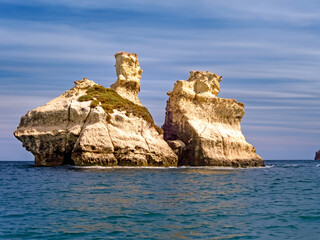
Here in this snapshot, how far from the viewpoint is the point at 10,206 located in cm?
1956

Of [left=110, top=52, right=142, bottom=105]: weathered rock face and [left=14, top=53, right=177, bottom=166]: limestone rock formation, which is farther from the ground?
[left=110, top=52, right=142, bottom=105]: weathered rock face

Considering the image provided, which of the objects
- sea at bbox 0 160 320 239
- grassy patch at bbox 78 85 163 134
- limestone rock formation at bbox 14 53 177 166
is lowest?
sea at bbox 0 160 320 239

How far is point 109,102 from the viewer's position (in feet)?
185

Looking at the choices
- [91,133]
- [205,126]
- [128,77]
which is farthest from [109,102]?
[205,126]

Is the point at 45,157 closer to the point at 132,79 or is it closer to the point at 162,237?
the point at 132,79

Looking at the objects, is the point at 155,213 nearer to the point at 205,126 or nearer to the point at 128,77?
the point at 205,126

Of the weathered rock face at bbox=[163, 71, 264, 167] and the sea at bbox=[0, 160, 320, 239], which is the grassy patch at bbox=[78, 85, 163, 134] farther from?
the sea at bbox=[0, 160, 320, 239]

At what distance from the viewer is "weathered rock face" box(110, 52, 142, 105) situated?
66625 mm

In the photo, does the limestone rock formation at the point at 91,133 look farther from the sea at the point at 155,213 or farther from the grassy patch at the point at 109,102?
the sea at the point at 155,213

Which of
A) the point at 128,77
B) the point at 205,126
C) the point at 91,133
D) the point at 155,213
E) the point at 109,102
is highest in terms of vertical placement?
the point at 128,77

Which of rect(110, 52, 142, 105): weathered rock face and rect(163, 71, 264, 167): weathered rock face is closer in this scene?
rect(163, 71, 264, 167): weathered rock face

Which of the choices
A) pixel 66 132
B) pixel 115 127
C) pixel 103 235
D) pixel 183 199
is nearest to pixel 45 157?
pixel 66 132

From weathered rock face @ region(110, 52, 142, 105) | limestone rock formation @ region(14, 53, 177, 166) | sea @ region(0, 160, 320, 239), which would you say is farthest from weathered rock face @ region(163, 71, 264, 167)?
sea @ region(0, 160, 320, 239)

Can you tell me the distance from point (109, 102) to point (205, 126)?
16.0 metres
